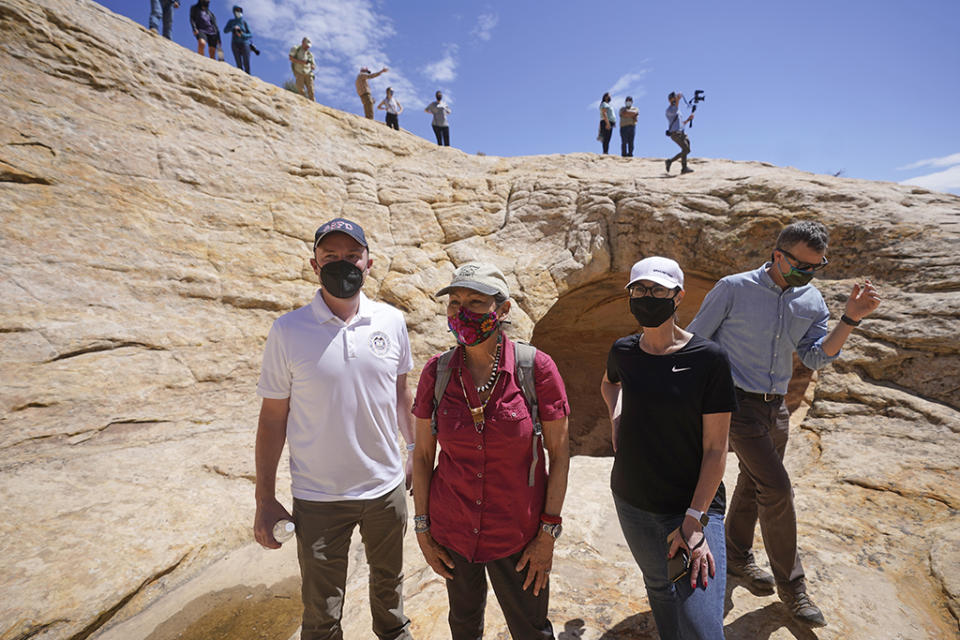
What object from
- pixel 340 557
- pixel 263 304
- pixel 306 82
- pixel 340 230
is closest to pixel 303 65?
pixel 306 82

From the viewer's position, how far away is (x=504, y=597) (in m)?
2.08

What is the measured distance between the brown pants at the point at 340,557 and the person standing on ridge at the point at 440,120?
10722 millimetres

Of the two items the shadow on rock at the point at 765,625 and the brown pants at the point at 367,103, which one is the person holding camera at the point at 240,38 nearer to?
the brown pants at the point at 367,103

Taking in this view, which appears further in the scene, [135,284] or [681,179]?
[681,179]

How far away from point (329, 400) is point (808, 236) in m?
3.03

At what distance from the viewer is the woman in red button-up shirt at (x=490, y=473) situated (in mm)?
1995

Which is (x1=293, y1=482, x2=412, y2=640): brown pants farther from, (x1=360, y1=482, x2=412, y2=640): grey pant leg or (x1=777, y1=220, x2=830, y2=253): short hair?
(x1=777, y1=220, x2=830, y2=253): short hair

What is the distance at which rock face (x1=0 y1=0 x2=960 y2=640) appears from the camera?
3.28 meters

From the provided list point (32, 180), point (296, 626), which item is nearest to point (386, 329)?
point (296, 626)

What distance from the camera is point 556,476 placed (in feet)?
6.79

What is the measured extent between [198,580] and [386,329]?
A: 295cm

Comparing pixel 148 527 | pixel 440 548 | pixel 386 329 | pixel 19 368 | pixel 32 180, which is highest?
pixel 32 180

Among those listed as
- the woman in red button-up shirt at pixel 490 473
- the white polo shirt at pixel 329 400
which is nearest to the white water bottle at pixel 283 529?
the white polo shirt at pixel 329 400

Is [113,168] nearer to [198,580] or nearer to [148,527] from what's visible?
[148,527]
